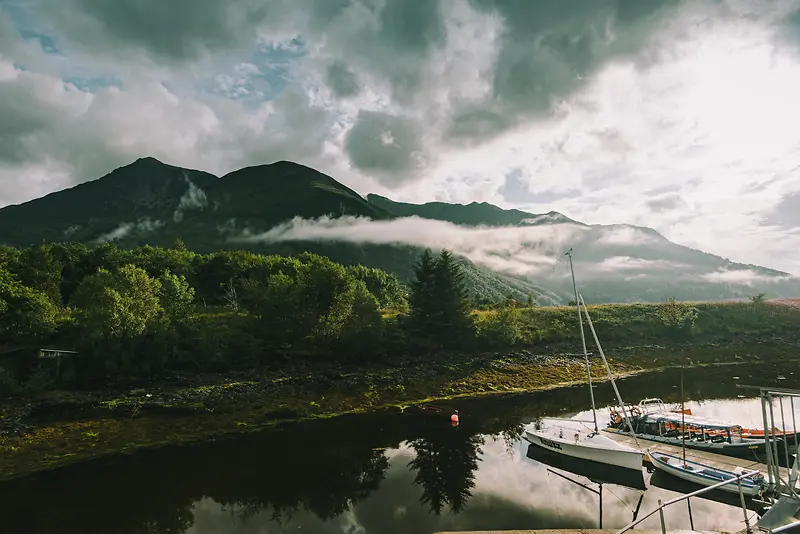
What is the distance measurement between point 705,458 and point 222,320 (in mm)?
79966

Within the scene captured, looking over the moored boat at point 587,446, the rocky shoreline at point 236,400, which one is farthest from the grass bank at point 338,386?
the moored boat at point 587,446

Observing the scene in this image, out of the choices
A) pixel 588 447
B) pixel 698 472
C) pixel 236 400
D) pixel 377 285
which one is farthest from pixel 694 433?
pixel 377 285

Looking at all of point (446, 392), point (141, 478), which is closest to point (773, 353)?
point (446, 392)

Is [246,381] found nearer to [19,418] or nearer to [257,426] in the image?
[257,426]

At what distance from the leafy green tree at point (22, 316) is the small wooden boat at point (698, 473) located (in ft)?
278

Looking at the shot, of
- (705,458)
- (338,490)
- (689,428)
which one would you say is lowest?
(338,490)

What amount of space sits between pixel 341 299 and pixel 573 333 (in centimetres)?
5721

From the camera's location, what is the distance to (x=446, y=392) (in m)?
67.1

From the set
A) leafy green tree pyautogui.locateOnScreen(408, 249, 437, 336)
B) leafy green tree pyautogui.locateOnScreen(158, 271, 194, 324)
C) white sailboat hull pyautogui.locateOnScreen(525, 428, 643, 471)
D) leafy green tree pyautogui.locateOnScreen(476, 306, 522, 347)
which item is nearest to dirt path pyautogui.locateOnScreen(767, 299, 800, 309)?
leafy green tree pyautogui.locateOnScreen(476, 306, 522, 347)

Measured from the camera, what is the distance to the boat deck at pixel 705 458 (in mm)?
32000

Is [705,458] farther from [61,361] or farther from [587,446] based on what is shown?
[61,361]

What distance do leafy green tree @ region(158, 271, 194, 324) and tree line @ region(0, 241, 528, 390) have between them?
0.26m

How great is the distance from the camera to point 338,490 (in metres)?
33.6

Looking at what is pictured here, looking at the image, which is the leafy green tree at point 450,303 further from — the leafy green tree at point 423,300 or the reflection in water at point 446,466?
the reflection in water at point 446,466
